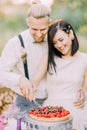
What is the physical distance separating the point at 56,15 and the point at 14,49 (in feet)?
1.25

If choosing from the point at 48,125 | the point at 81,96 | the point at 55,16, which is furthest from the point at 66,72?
the point at 48,125

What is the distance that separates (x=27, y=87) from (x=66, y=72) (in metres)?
0.29

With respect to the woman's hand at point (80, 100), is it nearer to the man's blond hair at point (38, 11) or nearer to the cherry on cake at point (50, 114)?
the cherry on cake at point (50, 114)

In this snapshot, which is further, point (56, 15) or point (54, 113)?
point (56, 15)

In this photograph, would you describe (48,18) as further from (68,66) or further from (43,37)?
(68,66)

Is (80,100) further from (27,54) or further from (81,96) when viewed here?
(27,54)

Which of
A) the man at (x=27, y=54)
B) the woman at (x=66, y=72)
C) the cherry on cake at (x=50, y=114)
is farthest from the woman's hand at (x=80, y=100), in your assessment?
the cherry on cake at (x=50, y=114)

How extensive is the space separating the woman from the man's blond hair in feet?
0.32

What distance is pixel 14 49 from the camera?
2.53 m

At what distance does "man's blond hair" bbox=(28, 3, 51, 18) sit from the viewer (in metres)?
2.48

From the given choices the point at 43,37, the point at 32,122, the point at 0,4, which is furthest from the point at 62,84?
the point at 0,4

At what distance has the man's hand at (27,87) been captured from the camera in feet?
8.32

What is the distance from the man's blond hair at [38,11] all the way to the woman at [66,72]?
0.32ft

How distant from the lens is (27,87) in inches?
99.7
